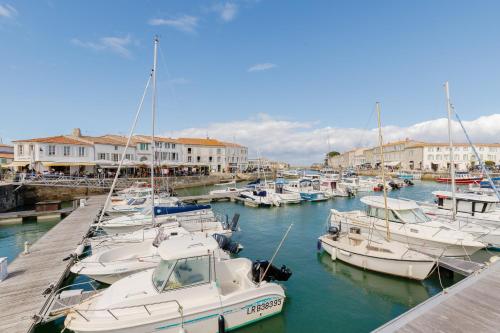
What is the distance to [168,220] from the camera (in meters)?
19.8

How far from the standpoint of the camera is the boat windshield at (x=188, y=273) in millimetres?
7660

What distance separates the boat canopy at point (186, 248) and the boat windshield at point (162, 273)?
0.78 feet

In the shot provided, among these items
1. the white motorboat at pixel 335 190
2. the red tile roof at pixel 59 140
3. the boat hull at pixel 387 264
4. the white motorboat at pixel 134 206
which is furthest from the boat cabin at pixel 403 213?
the red tile roof at pixel 59 140

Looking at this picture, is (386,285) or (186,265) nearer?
(186,265)

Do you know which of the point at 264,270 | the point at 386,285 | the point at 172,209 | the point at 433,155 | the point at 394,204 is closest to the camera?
the point at 264,270

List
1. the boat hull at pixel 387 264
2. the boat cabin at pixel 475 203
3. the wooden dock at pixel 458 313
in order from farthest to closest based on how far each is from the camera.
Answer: the boat cabin at pixel 475 203 < the boat hull at pixel 387 264 < the wooden dock at pixel 458 313

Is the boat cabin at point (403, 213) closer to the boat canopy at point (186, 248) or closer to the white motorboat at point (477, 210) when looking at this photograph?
the white motorboat at point (477, 210)

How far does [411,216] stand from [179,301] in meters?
13.4

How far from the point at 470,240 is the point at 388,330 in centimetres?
1015

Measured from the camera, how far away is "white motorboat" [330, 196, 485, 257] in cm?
1252

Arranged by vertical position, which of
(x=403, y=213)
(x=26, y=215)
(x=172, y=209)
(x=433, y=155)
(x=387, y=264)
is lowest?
(x=387, y=264)

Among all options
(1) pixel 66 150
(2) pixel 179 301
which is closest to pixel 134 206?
(2) pixel 179 301

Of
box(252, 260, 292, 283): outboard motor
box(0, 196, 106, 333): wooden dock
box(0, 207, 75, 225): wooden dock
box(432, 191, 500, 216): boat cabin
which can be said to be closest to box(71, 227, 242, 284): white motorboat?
box(0, 196, 106, 333): wooden dock

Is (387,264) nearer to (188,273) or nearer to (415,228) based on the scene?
(415,228)
